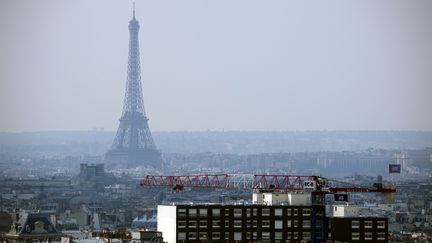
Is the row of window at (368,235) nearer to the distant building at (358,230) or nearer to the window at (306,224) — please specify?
the distant building at (358,230)

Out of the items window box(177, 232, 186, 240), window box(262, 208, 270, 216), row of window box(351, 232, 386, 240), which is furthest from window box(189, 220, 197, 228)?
row of window box(351, 232, 386, 240)

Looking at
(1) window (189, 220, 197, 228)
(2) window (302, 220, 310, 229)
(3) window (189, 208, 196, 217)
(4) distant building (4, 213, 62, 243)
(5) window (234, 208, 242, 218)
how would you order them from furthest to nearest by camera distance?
(4) distant building (4, 213, 62, 243) → (5) window (234, 208, 242, 218) → (2) window (302, 220, 310, 229) → (3) window (189, 208, 196, 217) → (1) window (189, 220, 197, 228)

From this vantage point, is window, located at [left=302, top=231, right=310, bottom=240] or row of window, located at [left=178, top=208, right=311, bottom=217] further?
row of window, located at [left=178, top=208, right=311, bottom=217]

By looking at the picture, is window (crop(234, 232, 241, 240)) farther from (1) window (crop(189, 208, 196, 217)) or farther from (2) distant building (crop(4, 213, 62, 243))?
(2) distant building (crop(4, 213, 62, 243))

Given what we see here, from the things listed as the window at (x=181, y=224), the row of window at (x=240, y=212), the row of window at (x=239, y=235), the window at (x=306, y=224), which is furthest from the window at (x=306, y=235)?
the window at (x=181, y=224)

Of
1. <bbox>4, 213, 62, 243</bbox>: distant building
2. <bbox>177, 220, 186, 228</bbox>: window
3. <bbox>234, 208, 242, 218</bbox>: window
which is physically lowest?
<bbox>4, 213, 62, 243</bbox>: distant building

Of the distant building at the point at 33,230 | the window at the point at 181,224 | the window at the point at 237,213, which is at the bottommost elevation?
the distant building at the point at 33,230

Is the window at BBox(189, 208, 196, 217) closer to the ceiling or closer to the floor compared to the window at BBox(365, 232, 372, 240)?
closer to the ceiling

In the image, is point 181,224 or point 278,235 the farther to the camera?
point 278,235

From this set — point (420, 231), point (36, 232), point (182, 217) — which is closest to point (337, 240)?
point (182, 217)

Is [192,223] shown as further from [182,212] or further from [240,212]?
[240,212]

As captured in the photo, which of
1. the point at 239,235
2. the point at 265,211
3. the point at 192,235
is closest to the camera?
the point at 192,235

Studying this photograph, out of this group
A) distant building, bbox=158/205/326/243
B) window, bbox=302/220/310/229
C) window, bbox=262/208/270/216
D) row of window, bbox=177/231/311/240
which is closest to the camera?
row of window, bbox=177/231/311/240

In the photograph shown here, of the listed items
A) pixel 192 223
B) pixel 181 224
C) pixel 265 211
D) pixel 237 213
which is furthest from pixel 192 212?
pixel 265 211
